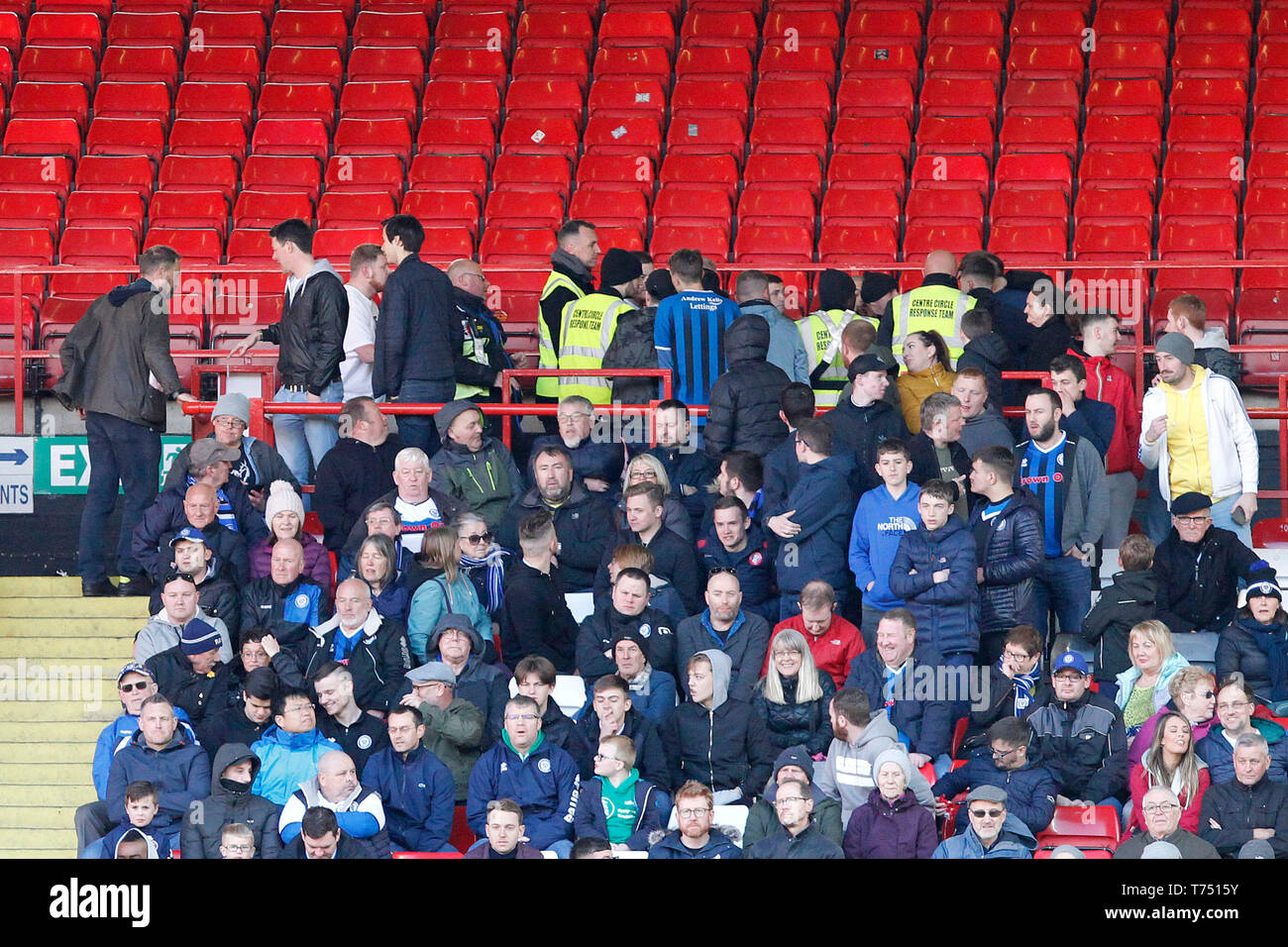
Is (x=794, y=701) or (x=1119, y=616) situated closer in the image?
(x=794, y=701)

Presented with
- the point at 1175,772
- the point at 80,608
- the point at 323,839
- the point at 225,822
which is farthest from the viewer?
the point at 80,608

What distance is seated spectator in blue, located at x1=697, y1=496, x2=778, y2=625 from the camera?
343 inches

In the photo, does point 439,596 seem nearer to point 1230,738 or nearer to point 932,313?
point 932,313

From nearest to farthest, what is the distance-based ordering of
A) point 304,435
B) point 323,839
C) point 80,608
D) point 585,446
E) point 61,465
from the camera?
point 323,839 < point 585,446 < point 80,608 < point 304,435 < point 61,465

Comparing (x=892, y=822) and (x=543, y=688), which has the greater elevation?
Answer: (x=543, y=688)

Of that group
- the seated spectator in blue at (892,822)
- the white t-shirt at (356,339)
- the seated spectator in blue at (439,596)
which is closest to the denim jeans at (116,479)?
the white t-shirt at (356,339)

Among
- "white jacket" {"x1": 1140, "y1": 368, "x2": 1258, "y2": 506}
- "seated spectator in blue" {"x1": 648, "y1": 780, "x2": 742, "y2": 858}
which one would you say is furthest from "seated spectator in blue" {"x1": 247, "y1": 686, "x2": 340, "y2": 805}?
"white jacket" {"x1": 1140, "y1": 368, "x2": 1258, "y2": 506}

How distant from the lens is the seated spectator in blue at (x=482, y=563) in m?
8.81

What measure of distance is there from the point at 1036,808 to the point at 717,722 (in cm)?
129

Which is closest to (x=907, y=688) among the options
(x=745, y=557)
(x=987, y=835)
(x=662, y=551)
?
(x=987, y=835)

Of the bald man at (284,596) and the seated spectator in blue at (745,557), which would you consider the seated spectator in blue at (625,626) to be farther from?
the bald man at (284,596)

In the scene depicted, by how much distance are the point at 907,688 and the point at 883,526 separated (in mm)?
802

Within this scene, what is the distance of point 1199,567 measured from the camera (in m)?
8.63
